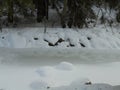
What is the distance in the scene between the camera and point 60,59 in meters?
10.6

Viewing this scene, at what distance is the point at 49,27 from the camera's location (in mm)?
14930

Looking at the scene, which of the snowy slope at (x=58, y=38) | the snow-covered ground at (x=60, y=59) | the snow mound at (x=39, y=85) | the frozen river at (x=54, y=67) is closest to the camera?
the snow mound at (x=39, y=85)

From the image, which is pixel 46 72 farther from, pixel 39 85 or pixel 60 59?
pixel 60 59

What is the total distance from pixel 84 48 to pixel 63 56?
1975 mm

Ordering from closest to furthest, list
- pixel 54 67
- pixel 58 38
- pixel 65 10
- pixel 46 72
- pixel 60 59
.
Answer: pixel 46 72 < pixel 54 67 < pixel 60 59 < pixel 58 38 < pixel 65 10

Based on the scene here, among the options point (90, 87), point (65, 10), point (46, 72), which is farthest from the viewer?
point (65, 10)

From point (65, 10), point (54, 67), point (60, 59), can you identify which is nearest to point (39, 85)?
point (54, 67)

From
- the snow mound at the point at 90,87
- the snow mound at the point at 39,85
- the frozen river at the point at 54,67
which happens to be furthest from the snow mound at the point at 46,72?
the snow mound at the point at 90,87

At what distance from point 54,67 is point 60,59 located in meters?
1.80

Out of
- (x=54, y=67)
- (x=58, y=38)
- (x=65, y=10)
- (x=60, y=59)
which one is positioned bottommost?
(x=60, y=59)

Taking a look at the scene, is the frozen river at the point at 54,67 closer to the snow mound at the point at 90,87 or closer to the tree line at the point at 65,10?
the snow mound at the point at 90,87

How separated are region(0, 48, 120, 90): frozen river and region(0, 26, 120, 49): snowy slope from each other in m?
0.74

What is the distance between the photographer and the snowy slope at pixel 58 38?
43.0 ft

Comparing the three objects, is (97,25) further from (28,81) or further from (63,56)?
(28,81)
